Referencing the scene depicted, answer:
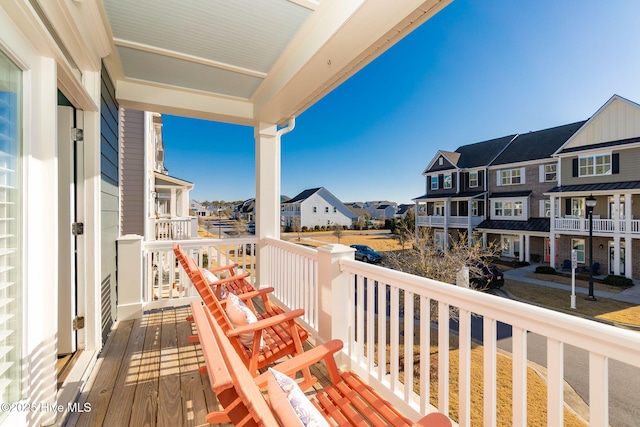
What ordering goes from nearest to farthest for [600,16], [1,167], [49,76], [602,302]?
1. [1,167]
2. [49,76]
3. [600,16]
4. [602,302]

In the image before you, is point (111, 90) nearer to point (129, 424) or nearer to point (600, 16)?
point (129, 424)

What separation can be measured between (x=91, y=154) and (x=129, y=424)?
2004 millimetres

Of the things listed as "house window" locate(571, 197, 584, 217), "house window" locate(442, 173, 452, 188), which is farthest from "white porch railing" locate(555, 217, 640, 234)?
"house window" locate(442, 173, 452, 188)

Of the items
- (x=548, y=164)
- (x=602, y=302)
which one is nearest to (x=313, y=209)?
(x=548, y=164)

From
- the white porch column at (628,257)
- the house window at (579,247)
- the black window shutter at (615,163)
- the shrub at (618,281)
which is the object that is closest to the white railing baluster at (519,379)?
the shrub at (618,281)

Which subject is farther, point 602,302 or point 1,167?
point 602,302

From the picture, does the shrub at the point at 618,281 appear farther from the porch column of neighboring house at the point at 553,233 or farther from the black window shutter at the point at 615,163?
the black window shutter at the point at 615,163

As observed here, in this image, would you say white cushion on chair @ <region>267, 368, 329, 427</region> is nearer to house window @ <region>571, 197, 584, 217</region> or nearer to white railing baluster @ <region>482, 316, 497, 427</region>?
white railing baluster @ <region>482, 316, 497, 427</region>

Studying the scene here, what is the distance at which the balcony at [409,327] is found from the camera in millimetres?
902

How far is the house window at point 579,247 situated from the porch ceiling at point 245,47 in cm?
1548

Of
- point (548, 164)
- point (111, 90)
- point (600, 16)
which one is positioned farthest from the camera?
point (548, 164)

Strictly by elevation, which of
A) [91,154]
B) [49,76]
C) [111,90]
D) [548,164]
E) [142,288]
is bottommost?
[142,288]

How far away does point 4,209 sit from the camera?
1.23 m

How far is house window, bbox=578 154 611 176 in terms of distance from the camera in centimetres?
1155
